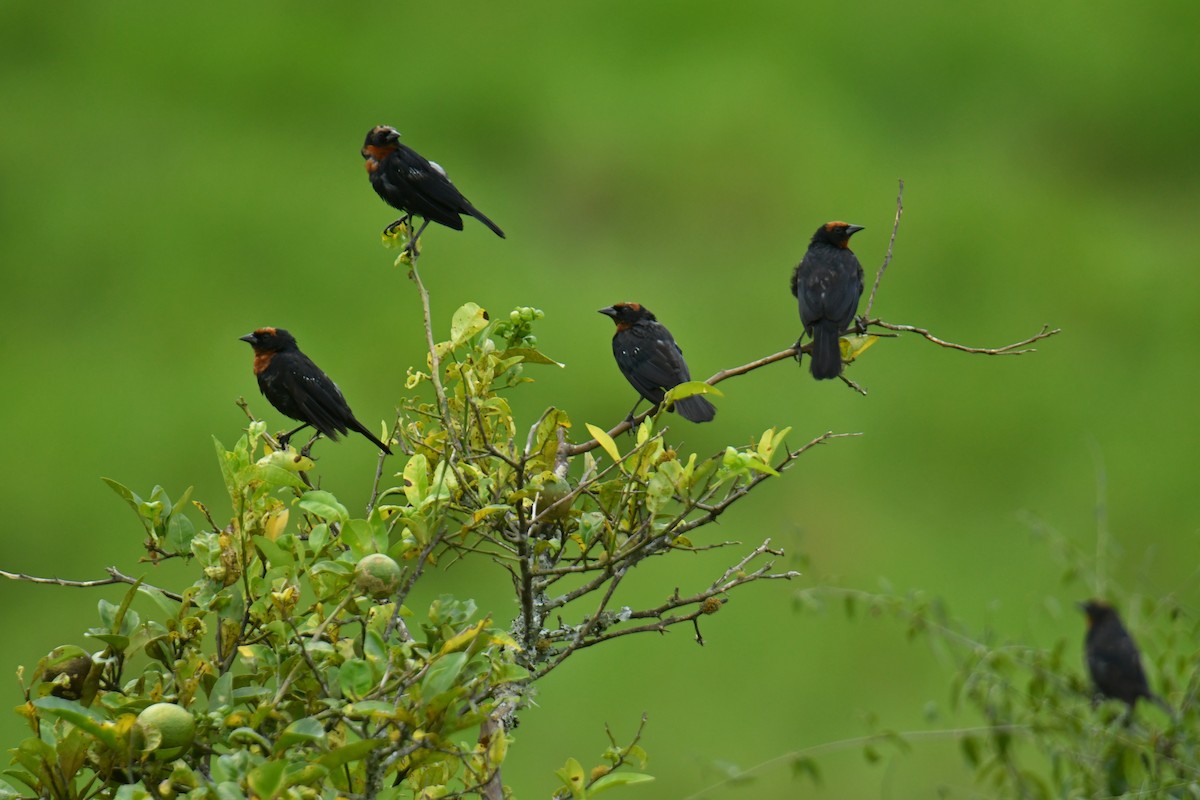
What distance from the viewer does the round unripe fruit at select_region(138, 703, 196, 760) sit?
67.7 inches

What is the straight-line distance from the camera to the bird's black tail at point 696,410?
4.09 m

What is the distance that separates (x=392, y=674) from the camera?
1.82m

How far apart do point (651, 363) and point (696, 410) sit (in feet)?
1.13

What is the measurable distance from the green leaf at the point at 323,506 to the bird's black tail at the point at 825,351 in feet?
5.28

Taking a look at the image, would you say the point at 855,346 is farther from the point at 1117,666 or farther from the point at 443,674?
the point at 1117,666

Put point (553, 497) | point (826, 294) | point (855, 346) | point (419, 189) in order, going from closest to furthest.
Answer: point (553, 497) → point (855, 346) → point (419, 189) → point (826, 294)

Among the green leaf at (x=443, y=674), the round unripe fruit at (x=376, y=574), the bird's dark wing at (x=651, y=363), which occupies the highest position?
the bird's dark wing at (x=651, y=363)

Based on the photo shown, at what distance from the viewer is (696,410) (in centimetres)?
416

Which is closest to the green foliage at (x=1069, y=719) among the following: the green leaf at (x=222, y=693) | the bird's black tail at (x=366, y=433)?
the bird's black tail at (x=366, y=433)

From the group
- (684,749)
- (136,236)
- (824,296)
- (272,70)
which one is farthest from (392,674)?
(272,70)

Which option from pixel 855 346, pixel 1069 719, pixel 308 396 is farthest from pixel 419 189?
pixel 1069 719

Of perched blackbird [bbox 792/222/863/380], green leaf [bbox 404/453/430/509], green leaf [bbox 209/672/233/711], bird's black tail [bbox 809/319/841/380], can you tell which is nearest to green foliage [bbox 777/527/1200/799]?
bird's black tail [bbox 809/319/841/380]

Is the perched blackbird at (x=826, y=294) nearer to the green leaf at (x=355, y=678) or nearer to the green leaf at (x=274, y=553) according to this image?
the green leaf at (x=274, y=553)

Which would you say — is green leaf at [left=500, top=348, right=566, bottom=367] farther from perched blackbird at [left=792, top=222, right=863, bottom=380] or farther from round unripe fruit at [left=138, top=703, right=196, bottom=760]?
perched blackbird at [left=792, top=222, right=863, bottom=380]
